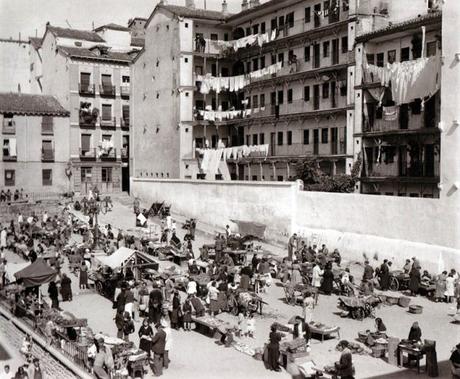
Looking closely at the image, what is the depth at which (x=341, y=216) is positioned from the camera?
35500 millimetres

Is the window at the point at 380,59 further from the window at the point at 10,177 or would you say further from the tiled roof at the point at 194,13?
the window at the point at 10,177

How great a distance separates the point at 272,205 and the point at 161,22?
2578cm

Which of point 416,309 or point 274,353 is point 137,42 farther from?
point 274,353

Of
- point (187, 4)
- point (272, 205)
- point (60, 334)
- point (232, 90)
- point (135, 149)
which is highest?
point (187, 4)

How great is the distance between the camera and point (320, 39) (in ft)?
155

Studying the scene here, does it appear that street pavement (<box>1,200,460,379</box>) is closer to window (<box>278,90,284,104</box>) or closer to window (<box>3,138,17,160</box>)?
window (<box>278,90,284,104</box>)

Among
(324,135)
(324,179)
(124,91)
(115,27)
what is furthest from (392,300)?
(115,27)

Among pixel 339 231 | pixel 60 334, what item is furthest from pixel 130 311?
pixel 339 231

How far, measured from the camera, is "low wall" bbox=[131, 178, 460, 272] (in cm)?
2938

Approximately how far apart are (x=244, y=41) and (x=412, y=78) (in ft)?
68.8

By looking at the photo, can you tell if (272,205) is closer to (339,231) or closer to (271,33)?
(339,231)

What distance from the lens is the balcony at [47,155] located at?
61537 millimetres

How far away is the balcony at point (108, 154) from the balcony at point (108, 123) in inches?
97.0

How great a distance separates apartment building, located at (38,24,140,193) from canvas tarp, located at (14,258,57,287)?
39.6 metres
